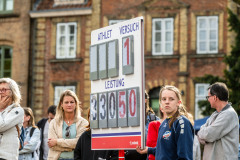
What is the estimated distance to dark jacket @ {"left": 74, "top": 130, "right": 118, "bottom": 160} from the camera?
300 inches

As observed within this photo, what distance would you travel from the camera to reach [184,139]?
243 inches

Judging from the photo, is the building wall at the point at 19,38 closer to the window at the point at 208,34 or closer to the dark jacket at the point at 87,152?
the window at the point at 208,34

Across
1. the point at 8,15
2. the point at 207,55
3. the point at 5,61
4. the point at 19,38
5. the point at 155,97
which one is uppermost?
the point at 8,15

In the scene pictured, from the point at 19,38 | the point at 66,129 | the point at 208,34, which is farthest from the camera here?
the point at 19,38

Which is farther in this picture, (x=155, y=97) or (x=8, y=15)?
(x=8, y=15)

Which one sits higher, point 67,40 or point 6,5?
point 6,5

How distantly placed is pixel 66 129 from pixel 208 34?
18.1 metres

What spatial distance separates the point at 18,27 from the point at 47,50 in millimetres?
1886

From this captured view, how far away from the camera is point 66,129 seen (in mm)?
8570

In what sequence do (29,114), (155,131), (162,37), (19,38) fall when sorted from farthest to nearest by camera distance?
(19,38)
(162,37)
(29,114)
(155,131)

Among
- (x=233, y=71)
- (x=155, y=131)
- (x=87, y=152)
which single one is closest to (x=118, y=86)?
(x=155, y=131)

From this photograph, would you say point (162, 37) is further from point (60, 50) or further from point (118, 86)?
point (118, 86)

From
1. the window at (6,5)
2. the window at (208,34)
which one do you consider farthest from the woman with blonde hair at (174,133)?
the window at (6,5)

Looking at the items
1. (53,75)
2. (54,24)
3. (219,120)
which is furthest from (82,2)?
(219,120)
